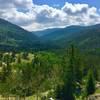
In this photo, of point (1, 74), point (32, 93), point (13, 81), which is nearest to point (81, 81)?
point (32, 93)

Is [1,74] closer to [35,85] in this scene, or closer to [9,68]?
[9,68]

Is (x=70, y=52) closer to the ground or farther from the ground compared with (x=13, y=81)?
farther from the ground

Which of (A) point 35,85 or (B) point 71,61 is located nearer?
(B) point 71,61

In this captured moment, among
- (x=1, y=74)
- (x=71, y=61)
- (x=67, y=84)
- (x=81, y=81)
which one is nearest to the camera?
(x=67, y=84)

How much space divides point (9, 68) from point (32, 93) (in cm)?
4025

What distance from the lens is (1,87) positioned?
458 feet

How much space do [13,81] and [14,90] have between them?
1201 centimetres

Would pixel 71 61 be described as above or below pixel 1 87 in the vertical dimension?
above

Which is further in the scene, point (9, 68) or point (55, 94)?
point (9, 68)

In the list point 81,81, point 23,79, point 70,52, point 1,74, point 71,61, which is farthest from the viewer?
point 1,74

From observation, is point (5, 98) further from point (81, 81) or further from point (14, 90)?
point (81, 81)

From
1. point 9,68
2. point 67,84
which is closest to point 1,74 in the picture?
point 9,68

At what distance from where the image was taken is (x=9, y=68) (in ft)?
645

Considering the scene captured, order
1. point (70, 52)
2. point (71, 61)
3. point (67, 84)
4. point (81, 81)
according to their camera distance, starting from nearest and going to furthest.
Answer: point (67, 84)
point (71, 61)
point (70, 52)
point (81, 81)
